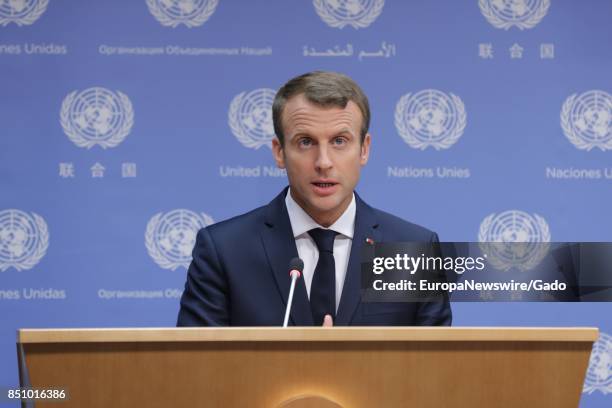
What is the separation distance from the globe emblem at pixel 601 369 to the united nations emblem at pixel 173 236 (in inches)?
72.4

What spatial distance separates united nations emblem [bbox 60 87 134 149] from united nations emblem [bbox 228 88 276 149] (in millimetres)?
492

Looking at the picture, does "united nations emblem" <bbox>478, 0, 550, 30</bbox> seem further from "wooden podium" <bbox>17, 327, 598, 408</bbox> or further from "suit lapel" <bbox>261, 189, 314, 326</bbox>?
"wooden podium" <bbox>17, 327, 598, 408</bbox>

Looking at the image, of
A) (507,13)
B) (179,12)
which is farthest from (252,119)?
(507,13)

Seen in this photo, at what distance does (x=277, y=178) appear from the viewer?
3592 millimetres

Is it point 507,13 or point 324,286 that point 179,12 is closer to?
point 507,13

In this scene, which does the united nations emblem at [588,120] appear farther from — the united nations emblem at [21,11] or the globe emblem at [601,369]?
the united nations emblem at [21,11]

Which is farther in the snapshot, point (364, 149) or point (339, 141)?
point (364, 149)

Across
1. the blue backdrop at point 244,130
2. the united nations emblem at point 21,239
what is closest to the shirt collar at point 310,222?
the blue backdrop at point 244,130

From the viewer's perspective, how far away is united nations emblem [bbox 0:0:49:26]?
3566 millimetres

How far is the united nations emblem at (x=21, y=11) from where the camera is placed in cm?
357

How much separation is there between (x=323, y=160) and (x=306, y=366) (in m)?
0.98

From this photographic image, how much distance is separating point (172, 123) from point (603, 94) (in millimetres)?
1965

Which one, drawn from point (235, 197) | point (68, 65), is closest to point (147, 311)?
point (235, 197)

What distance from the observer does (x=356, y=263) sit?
90.2 inches
